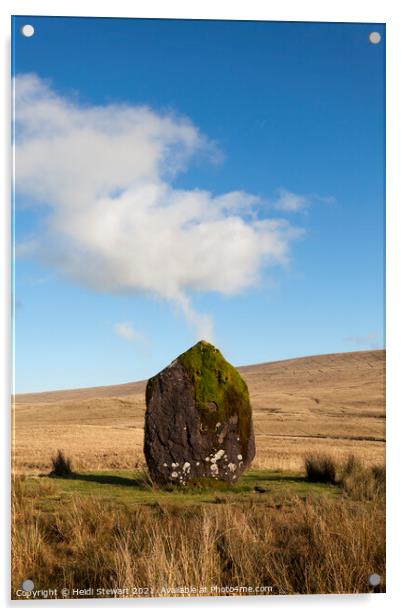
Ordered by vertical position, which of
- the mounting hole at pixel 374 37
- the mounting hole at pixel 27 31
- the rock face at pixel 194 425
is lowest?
the rock face at pixel 194 425

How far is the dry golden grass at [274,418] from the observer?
17188 mm

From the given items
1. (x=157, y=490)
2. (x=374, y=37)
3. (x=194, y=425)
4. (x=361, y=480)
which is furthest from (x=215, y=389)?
(x=374, y=37)

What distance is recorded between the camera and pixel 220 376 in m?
11.1

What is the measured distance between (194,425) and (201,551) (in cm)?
389

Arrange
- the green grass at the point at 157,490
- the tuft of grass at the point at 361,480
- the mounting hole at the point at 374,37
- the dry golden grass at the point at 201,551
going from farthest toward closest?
the green grass at the point at 157,490 < the tuft of grass at the point at 361,480 < the mounting hole at the point at 374,37 < the dry golden grass at the point at 201,551

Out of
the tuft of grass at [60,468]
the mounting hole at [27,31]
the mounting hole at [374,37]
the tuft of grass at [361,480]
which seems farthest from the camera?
the tuft of grass at [60,468]

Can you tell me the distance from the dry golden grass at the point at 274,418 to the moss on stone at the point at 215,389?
8.65 feet

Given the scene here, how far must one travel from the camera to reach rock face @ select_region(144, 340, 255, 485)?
10.6 m

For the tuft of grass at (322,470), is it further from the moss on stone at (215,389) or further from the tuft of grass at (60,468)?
the tuft of grass at (60,468)

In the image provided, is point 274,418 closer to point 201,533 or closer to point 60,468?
point 60,468

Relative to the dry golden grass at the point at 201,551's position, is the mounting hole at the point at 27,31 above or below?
above

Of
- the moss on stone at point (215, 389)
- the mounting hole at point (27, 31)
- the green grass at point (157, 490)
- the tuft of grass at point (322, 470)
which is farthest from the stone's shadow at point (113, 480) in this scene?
the mounting hole at point (27, 31)
